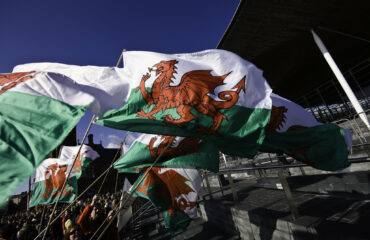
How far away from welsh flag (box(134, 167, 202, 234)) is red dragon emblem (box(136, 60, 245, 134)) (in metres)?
3.41

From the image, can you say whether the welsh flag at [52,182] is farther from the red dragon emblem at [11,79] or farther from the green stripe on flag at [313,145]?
the green stripe on flag at [313,145]

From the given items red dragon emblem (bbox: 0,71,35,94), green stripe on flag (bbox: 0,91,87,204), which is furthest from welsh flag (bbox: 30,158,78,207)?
green stripe on flag (bbox: 0,91,87,204)

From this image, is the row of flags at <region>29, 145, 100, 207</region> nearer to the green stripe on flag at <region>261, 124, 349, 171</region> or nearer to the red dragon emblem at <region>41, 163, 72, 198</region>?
the red dragon emblem at <region>41, 163, 72, 198</region>

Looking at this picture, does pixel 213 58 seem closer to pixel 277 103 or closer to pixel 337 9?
pixel 277 103

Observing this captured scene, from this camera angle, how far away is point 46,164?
7.88 metres

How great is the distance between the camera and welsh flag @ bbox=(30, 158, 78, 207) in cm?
732

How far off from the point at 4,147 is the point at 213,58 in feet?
9.46

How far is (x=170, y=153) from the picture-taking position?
468cm

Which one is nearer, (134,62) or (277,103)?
(134,62)

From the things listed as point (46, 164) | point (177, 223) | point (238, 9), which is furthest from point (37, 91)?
point (238, 9)

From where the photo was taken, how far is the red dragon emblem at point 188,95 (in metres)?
2.44

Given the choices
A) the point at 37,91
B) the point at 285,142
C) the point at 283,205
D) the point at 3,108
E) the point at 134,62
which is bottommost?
the point at 283,205

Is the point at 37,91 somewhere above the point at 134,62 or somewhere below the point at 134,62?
below

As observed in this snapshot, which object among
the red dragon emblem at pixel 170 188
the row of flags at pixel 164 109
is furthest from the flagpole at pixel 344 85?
the red dragon emblem at pixel 170 188
